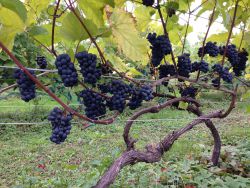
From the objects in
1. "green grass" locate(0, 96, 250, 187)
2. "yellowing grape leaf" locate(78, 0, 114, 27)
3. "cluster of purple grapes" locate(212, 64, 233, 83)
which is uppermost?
"yellowing grape leaf" locate(78, 0, 114, 27)

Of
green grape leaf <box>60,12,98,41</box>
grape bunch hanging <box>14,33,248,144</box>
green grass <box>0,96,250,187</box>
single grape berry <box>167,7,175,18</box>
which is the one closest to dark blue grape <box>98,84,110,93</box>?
grape bunch hanging <box>14,33,248,144</box>

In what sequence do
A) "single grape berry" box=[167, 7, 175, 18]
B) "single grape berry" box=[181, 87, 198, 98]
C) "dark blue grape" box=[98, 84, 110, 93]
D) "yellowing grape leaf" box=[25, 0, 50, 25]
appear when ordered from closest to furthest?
"yellowing grape leaf" box=[25, 0, 50, 25], "dark blue grape" box=[98, 84, 110, 93], "single grape berry" box=[167, 7, 175, 18], "single grape berry" box=[181, 87, 198, 98]

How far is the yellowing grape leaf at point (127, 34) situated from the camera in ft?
3.67

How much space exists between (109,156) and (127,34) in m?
2.19

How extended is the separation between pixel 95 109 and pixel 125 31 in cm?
31

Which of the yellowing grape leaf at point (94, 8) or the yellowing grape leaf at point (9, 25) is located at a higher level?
the yellowing grape leaf at point (94, 8)

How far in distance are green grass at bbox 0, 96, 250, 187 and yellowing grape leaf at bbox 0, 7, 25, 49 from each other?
1.08m

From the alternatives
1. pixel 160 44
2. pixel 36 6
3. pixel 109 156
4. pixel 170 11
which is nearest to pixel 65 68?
pixel 36 6

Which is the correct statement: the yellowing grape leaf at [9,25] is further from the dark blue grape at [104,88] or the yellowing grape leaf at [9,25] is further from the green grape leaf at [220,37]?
the green grape leaf at [220,37]

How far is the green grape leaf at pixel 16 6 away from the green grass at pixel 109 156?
113 cm

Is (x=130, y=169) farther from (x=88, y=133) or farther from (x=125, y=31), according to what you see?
(x=88, y=133)

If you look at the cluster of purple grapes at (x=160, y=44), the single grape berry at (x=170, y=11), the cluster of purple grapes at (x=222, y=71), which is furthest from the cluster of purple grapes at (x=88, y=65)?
the cluster of purple grapes at (x=222, y=71)

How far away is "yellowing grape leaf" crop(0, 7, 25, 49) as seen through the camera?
94 centimetres

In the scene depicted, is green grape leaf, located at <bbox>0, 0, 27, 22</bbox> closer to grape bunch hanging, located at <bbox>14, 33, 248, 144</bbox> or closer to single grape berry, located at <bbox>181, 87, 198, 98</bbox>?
grape bunch hanging, located at <bbox>14, 33, 248, 144</bbox>
